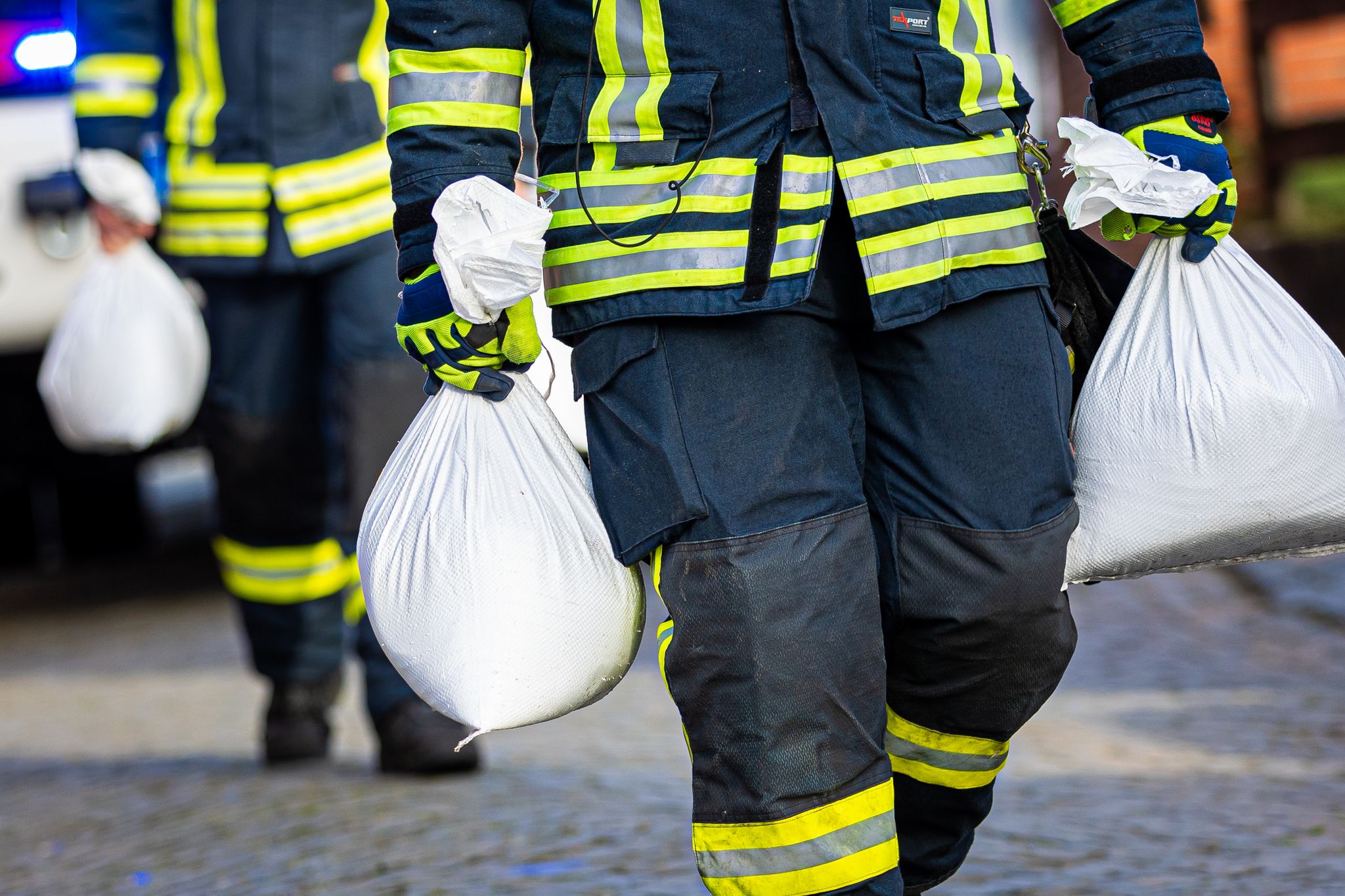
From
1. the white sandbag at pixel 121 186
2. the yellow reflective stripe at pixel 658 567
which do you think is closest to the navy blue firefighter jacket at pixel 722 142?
the yellow reflective stripe at pixel 658 567

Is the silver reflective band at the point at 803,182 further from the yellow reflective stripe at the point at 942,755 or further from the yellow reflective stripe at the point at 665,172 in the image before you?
the yellow reflective stripe at the point at 942,755

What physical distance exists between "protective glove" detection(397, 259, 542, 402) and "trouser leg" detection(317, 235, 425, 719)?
1574mm

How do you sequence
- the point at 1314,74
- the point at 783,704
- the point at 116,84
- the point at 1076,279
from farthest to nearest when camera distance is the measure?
the point at 1314,74
the point at 116,84
the point at 1076,279
the point at 783,704

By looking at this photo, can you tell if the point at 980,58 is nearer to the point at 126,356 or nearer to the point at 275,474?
the point at 275,474

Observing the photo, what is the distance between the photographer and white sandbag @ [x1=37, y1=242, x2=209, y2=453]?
13.2 ft

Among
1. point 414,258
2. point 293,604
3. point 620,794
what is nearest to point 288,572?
point 293,604

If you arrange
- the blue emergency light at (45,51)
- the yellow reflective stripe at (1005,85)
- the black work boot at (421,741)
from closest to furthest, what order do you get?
the yellow reflective stripe at (1005,85)
the black work boot at (421,741)
the blue emergency light at (45,51)

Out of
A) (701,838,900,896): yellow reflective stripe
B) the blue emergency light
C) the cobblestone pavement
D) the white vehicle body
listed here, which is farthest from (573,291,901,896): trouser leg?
the blue emergency light

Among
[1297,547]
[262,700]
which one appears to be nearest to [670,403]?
[1297,547]

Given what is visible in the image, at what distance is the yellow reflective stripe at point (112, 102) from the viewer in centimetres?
399

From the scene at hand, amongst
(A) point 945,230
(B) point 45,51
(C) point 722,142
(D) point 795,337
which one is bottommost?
(D) point 795,337

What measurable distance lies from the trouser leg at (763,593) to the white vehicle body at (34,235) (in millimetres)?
3902

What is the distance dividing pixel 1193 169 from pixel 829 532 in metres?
0.65

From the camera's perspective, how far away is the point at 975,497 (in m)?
2.06
